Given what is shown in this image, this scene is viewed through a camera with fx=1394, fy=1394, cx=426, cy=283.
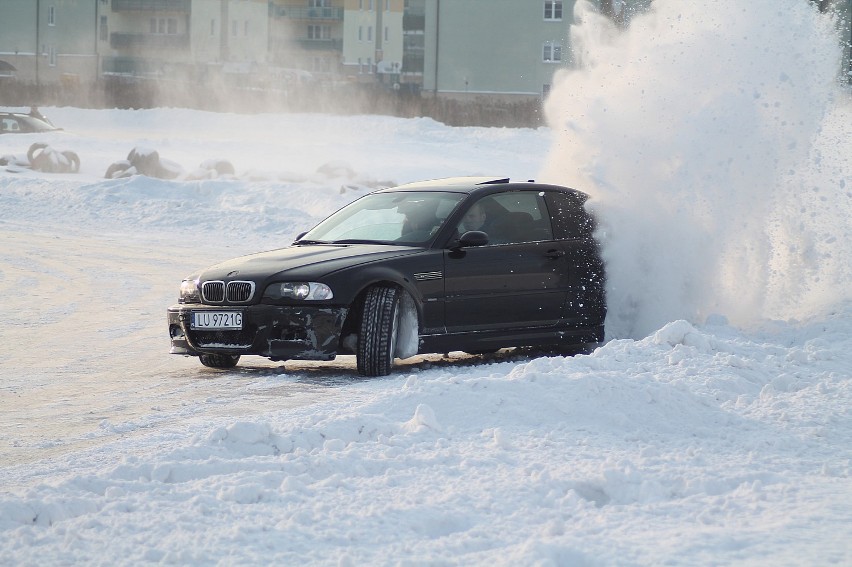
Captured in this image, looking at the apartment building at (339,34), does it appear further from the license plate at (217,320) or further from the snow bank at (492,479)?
the snow bank at (492,479)

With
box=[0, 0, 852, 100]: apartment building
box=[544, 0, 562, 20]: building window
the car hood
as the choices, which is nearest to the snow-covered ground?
the car hood

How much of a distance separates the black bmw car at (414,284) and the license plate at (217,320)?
0.01m

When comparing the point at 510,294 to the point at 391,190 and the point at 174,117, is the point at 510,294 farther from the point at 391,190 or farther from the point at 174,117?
the point at 174,117

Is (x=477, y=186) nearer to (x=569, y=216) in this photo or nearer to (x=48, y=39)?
(x=569, y=216)

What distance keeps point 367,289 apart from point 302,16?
78.7 m

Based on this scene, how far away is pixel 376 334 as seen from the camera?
9.88 m

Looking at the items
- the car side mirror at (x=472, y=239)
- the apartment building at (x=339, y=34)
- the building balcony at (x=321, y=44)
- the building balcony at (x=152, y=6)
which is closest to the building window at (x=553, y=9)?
the apartment building at (x=339, y=34)

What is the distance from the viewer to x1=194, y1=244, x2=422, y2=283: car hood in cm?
1004

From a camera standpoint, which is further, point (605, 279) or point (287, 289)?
point (605, 279)

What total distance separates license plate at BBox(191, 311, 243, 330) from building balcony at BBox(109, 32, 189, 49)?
70.3 metres

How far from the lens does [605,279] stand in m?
11.9

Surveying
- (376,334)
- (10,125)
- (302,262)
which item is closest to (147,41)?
(10,125)

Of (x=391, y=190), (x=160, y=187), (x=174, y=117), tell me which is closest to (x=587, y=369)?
(x=391, y=190)

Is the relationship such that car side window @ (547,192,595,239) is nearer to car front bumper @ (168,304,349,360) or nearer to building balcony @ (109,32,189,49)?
car front bumper @ (168,304,349,360)
